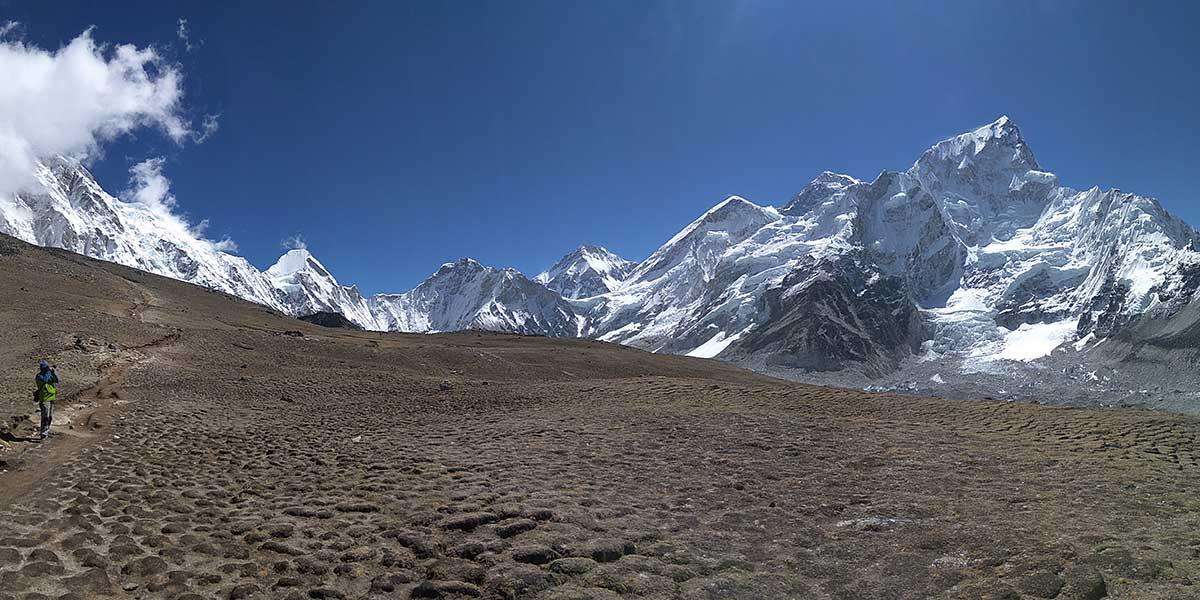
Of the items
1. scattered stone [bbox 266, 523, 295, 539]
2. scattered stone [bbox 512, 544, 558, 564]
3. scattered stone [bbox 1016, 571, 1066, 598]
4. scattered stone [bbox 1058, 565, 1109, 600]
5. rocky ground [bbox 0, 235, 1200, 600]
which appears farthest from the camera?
scattered stone [bbox 266, 523, 295, 539]

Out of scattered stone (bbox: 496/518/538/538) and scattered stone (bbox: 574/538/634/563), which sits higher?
scattered stone (bbox: 496/518/538/538)

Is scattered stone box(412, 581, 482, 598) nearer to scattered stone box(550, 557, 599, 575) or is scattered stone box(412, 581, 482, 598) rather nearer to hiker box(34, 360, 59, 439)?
scattered stone box(550, 557, 599, 575)

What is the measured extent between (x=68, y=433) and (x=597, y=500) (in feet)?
55.1

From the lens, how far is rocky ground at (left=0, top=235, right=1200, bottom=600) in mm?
9109

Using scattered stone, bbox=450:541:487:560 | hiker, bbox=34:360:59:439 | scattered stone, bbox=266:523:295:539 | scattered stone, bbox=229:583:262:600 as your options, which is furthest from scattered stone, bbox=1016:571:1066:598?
hiker, bbox=34:360:59:439

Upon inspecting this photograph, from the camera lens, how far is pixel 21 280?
72875mm

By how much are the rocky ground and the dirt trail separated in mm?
121

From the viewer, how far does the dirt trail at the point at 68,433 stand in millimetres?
13719

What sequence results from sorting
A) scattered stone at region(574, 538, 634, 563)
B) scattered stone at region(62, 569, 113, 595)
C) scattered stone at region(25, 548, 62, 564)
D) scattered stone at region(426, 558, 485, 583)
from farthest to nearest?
scattered stone at region(574, 538, 634, 563), scattered stone at region(25, 548, 62, 564), scattered stone at region(426, 558, 485, 583), scattered stone at region(62, 569, 113, 595)

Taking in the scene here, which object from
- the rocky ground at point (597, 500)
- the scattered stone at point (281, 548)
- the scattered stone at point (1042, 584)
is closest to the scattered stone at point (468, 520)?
the rocky ground at point (597, 500)

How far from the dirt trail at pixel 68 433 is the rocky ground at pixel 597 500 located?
121mm

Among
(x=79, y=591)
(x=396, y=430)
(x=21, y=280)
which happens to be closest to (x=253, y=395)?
(x=396, y=430)

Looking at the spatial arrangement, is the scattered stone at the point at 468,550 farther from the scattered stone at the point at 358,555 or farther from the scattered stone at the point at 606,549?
the scattered stone at the point at 606,549

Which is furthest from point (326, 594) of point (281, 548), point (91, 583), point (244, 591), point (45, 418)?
point (45, 418)
